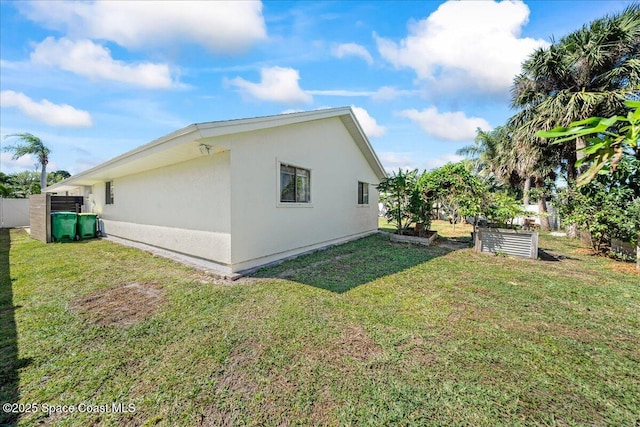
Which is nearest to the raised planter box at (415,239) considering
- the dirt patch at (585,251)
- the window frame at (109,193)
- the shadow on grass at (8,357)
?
the dirt patch at (585,251)

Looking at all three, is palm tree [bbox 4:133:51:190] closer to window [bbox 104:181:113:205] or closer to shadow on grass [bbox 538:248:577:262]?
window [bbox 104:181:113:205]

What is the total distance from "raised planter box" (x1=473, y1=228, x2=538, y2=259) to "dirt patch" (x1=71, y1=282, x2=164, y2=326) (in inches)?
345

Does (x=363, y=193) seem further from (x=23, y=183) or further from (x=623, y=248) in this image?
(x=23, y=183)

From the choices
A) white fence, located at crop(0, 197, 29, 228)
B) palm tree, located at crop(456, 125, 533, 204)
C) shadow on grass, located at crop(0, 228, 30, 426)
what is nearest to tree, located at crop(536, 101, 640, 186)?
shadow on grass, located at crop(0, 228, 30, 426)

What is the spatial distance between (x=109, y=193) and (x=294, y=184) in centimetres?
934

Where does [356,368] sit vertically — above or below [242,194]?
below

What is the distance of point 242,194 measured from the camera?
6.17 metres

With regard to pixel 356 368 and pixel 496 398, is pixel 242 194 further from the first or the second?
pixel 496 398

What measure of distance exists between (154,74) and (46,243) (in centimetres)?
713

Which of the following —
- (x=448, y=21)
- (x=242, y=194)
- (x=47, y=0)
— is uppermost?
(x=448, y=21)

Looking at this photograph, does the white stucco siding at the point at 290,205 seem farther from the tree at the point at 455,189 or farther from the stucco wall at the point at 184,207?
the tree at the point at 455,189

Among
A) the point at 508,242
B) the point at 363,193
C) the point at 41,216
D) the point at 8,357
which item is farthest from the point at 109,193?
the point at 508,242

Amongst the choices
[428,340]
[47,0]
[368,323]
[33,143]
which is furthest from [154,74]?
[33,143]

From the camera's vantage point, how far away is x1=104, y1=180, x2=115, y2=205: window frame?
38.3 feet
